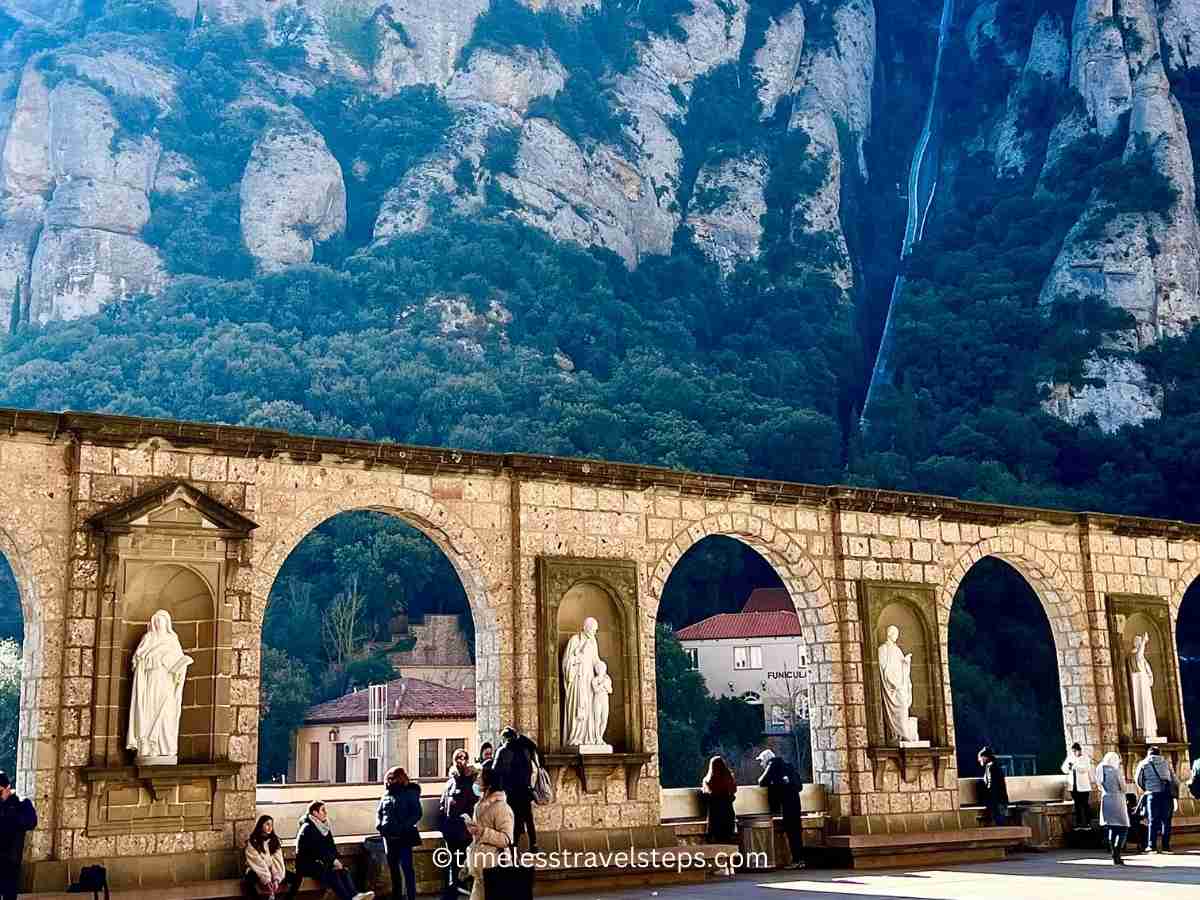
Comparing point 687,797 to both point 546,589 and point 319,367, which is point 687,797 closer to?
point 546,589

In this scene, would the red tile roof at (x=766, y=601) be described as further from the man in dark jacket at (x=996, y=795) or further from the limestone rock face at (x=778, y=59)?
the man in dark jacket at (x=996, y=795)

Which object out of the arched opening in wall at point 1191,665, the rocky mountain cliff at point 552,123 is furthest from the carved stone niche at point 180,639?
the rocky mountain cliff at point 552,123

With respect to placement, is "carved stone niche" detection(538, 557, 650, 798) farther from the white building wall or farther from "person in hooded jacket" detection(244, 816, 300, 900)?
the white building wall

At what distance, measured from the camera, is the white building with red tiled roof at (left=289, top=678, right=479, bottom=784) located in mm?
47688

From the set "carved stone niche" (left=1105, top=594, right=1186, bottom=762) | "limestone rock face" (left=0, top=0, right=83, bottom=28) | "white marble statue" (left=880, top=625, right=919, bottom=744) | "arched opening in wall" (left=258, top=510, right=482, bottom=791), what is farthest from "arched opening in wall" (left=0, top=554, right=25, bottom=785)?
"limestone rock face" (left=0, top=0, right=83, bottom=28)

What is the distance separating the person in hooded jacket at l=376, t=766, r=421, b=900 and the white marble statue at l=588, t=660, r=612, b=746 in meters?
2.89

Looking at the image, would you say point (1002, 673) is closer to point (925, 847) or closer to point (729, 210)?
point (729, 210)

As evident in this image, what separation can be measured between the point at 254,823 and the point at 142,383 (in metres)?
63.6

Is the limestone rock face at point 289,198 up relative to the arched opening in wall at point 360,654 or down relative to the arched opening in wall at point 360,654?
up

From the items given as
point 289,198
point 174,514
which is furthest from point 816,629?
point 289,198

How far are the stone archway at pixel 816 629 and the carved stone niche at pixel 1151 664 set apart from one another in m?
5.15

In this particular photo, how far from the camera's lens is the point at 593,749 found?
1413 centimetres

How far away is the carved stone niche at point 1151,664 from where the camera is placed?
746 inches

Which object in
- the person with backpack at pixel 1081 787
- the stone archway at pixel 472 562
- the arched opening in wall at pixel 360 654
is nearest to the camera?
the stone archway at pixel 472 562
